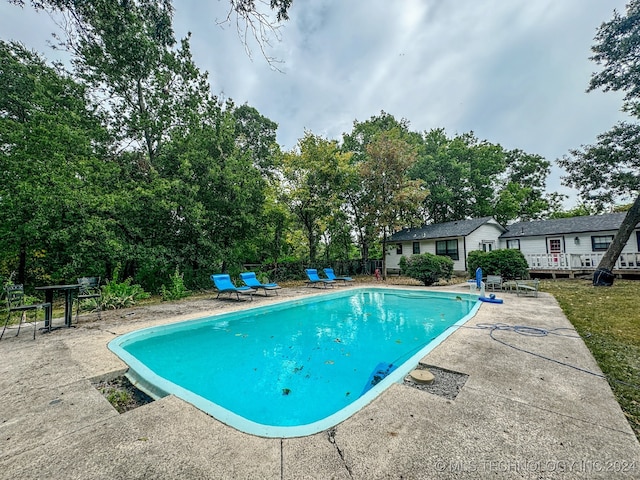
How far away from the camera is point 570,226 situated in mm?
16938

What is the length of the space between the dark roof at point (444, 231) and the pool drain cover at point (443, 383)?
1655cm

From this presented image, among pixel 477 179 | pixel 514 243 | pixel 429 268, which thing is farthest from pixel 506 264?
pixel 477 179

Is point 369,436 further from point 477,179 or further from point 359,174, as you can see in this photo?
point 477,179

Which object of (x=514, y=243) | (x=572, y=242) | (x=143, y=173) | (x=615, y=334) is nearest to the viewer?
(x=615, y=334)

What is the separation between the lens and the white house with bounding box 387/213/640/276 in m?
14.4

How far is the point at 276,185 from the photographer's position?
1709 cm

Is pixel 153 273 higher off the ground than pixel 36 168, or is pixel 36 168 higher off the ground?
pixel 36 168

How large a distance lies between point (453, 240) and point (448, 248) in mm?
693

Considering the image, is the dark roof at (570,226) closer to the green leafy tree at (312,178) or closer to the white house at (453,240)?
the white house at (453,240)

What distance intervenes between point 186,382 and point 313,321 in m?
3.96

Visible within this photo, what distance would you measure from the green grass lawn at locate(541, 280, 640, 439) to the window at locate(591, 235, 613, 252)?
9090 mm

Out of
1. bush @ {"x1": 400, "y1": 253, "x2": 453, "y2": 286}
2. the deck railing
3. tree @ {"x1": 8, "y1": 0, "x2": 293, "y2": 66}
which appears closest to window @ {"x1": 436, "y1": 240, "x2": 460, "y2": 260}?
the deck railing

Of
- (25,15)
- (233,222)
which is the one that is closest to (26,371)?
(25,15)

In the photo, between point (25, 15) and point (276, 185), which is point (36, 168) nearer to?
point (25, 15)
